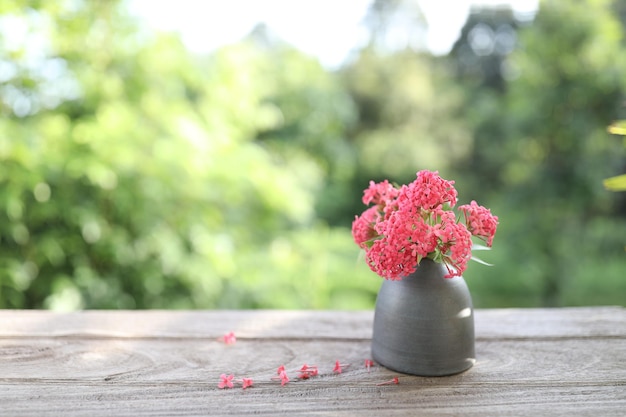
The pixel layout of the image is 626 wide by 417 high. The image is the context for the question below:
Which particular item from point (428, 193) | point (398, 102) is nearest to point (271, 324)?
point (428, 193)

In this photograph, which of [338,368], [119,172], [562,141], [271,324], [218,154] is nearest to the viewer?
[338,368]

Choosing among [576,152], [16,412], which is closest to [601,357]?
[16,412]

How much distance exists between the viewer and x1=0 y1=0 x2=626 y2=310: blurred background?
179 centimetres

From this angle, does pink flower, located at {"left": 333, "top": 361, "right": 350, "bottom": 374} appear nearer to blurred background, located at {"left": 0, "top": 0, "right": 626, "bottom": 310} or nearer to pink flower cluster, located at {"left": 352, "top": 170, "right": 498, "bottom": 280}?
pink flower cluster, located at {"left": 352, "top": 170, "right": 498, "bottom": 280}

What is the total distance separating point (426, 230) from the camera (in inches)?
29.5

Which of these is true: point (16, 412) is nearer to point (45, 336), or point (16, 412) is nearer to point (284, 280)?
point (45, 336)

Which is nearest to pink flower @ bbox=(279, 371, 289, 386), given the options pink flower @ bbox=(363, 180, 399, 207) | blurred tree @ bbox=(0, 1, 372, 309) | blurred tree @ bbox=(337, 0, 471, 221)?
pink flower @ bbox=(363, 180, 399, 207)

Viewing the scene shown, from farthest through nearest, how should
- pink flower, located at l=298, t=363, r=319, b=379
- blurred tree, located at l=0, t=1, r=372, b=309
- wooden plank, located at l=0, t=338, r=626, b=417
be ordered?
1. blurred tree, located at l=0, t=1, r=372, b=309
2. pink flower, located at l=298, t=363, r=319, b=379
3. wooden plank, located at l=0, t=338, r=626, b=417

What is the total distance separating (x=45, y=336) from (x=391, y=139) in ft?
13.9

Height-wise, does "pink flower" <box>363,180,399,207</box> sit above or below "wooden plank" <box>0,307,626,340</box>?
above

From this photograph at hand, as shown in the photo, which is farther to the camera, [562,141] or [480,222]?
[562,141]

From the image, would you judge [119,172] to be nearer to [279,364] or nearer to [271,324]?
[271,324]

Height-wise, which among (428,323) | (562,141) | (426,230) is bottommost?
(428,323)

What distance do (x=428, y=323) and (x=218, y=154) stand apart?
1.45m
